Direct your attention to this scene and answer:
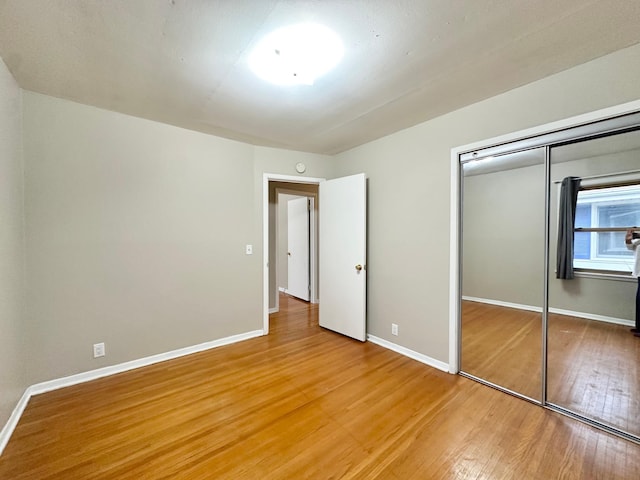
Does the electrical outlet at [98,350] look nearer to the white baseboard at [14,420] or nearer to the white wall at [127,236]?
the white wall at [127,236]

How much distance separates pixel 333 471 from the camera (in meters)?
1.46

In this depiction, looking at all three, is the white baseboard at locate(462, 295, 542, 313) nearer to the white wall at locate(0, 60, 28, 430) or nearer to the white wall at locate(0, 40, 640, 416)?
the white wall at locate(0, 40, 640, 416)

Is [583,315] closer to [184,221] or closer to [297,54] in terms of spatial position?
[297,54]

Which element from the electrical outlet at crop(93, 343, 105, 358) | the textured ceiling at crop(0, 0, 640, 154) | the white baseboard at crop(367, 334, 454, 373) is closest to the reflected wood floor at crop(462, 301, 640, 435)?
the white baseboard at crop(367, 334, 454, 373)

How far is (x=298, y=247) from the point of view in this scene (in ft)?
17.7

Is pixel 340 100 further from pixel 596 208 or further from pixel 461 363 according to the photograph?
pixel 461 363

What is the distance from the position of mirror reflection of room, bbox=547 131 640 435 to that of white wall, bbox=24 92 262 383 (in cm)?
299

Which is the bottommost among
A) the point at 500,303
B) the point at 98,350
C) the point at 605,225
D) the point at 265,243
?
the point at 98,350

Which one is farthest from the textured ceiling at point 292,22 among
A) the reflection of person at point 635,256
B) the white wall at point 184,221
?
the reflection of person at point 635,256

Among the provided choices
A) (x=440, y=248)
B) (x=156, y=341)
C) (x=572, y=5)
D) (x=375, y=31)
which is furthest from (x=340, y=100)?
(x=156, y=341)

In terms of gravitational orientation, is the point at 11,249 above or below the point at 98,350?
above

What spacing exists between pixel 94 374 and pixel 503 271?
3851 mm

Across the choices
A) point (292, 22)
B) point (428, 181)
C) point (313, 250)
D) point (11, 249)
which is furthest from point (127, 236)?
point (313, 250)

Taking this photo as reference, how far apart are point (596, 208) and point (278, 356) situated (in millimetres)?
3013
